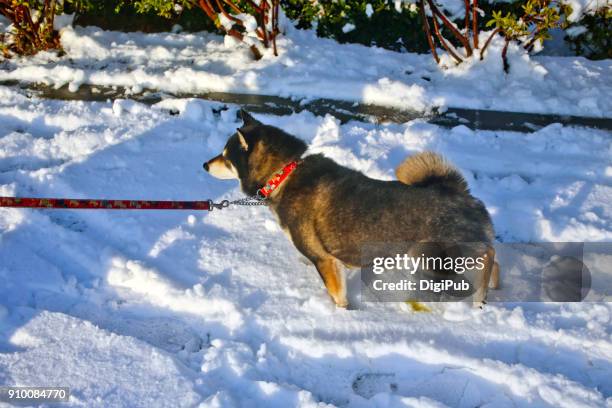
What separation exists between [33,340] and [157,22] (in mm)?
4647

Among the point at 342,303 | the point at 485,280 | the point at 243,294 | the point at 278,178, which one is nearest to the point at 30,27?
the point at 278,178

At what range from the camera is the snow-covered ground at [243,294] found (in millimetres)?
3135

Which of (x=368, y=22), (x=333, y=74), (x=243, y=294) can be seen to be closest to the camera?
(x=243, y=294)

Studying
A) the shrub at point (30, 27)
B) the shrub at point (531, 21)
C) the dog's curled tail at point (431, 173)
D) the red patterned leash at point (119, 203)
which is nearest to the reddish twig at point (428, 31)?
the shrub at point (531, 21)

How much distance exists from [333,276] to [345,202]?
1.71 ft

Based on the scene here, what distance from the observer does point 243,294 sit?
3.72 m

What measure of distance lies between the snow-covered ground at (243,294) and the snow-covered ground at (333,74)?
497 millimetres

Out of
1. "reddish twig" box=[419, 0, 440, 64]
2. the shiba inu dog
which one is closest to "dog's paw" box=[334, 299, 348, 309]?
the shiba inu dog

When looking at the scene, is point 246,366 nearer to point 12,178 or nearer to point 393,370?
point 393,370

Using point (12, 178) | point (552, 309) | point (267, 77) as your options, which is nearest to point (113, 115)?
point (12, 178)

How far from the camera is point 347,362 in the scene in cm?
330

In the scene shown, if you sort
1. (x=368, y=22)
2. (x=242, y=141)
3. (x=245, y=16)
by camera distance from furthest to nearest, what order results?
(x=368, y=22) → (x=245, y=16) → (x=242, y=141)

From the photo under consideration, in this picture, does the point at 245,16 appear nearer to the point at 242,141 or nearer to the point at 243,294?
the point at 242,141

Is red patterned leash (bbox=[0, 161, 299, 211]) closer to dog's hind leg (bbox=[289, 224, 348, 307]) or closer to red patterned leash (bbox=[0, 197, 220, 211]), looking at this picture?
red patterned leash (bbox=[0, 197, 220, 211])
